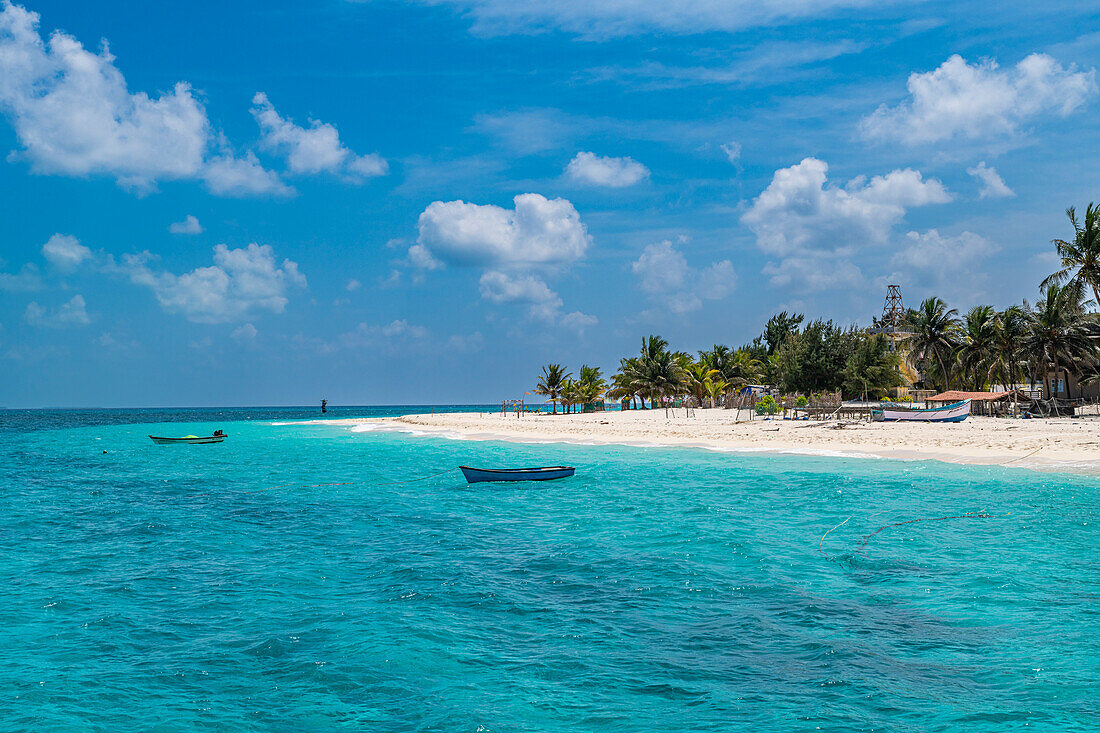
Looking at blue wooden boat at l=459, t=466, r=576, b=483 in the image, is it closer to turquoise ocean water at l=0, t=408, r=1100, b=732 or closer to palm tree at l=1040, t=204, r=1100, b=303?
turquoise ocean water at l=0, t=408, r=1100, b=732

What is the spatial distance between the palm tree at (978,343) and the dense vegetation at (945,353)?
7 cm

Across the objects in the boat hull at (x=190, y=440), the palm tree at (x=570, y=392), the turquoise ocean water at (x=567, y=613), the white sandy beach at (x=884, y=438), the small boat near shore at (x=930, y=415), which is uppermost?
the palm tree at (x=570, y=392)

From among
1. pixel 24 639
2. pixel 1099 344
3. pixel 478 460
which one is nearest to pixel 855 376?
pixel 1099 344

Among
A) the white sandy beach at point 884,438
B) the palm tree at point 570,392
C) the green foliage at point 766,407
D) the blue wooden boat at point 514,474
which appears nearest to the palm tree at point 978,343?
the white sandy beach at point 884,438

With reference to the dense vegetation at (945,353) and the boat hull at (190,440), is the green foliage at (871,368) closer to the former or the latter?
the dense vegetation at (945,353)

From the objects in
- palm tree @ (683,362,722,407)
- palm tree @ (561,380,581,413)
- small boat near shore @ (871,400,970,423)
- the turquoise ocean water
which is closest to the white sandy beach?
small boat near shore @ (871,400,970,423)

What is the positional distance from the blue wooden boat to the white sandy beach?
13.0 meters

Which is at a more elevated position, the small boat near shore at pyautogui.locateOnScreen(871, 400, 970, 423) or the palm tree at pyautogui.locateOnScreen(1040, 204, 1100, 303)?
the palm tree at pyautogui.locateOnScreen(1040, 204, 1100, 303)

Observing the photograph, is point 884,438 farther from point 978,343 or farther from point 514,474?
point 978,343

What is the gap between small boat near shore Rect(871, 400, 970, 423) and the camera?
39.6m

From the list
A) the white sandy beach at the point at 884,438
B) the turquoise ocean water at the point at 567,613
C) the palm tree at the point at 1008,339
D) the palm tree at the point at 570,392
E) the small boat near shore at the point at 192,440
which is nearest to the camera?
the turquoise ocean water at the point at 567,613

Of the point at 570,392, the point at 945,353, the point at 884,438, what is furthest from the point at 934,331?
the point at 570,392

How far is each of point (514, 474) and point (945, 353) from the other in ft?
143

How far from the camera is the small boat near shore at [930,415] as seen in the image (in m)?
39.6
